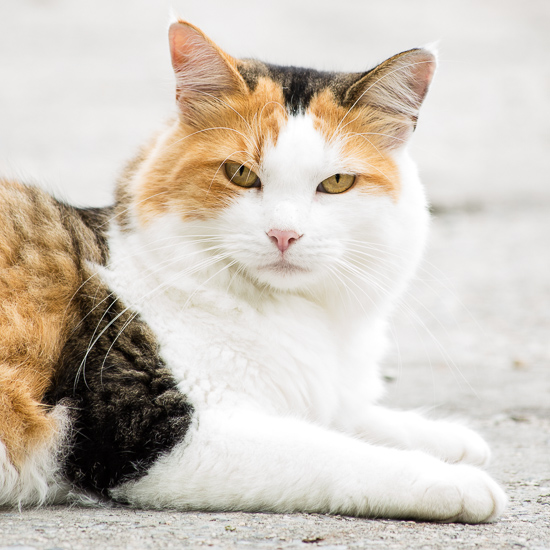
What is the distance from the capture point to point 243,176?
7.66ft

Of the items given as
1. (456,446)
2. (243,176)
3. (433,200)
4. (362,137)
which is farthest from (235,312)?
(433,200)

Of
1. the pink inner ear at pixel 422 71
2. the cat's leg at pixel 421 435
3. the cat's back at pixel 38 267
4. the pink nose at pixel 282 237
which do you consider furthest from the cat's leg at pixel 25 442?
the pink inner ear at pixel 422 71

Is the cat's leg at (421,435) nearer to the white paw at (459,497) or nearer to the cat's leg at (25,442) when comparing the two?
the white paw at (459,497)

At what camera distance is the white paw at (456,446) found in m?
2.62

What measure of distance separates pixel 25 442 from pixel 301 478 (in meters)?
0.79

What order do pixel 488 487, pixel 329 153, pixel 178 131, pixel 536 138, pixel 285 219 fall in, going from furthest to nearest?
pixel 536 138
pixel 178 131
pixel 329 153
pixel 285 219
pixel 488 487

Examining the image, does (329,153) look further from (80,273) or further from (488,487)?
(488,487)

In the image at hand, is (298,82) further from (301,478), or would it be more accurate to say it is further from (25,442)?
(25,442)

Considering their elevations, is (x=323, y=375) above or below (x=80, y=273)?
below

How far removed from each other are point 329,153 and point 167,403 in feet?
3.00

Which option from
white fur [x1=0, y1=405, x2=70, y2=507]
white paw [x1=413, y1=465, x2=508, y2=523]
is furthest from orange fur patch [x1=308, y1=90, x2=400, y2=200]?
white fur [x1=0, y1=405, x2=70, y2=507]

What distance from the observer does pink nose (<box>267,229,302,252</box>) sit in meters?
2.20

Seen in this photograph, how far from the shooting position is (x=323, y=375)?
2.44 meters

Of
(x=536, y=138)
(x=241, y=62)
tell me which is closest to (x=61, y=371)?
(x=241, y=62)
